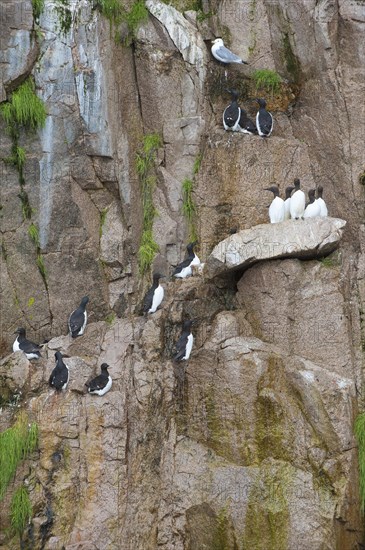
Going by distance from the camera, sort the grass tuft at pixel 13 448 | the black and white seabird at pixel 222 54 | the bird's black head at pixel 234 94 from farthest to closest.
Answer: the black and white seabird at pixel 222 54 → the bird's black head at pixel 234 94 → the grass tuft at pixel 13 448

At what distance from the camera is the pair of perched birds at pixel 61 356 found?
13.2 metres

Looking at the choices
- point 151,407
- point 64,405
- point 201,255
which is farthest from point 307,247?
point 64,405

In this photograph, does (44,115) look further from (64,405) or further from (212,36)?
(64,405)

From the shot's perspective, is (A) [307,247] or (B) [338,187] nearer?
(A) [307,247]

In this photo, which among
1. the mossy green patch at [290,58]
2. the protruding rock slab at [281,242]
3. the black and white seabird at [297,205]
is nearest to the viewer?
the protruding rock slab at [281,242]

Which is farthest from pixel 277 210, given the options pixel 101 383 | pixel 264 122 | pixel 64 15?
pixel 64 15

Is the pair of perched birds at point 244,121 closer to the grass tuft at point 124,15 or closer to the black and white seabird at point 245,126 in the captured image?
the black and white seabird at point 245,126

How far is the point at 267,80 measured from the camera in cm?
1609

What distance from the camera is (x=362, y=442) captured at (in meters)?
12.7

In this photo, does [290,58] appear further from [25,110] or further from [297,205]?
[25,110]

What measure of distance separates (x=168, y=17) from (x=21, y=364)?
19.3 ft

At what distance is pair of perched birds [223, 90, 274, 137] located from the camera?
50.0 feet

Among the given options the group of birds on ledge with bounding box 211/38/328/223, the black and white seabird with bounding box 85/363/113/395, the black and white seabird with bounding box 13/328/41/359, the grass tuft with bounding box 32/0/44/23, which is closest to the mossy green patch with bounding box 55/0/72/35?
the grass tuft with bounding box 32/0/44/23

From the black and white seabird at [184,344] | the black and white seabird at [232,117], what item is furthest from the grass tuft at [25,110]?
the black and white seabird at [184,344]
